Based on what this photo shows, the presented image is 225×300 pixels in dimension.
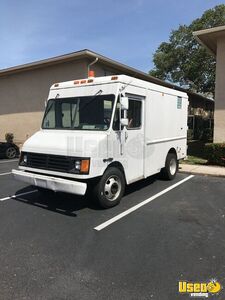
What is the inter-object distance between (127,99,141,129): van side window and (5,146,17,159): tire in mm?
8954

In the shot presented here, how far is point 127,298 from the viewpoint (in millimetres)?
2943

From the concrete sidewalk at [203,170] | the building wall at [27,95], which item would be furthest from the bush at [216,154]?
the building wall at [27,95]

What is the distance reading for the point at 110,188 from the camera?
574 cm

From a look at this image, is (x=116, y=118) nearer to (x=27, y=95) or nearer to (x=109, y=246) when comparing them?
(x=109, y=246)

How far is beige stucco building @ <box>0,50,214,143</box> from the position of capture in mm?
13594

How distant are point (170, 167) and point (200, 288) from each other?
535 centimetres

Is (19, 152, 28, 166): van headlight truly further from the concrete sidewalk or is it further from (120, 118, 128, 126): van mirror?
the concrete sidewalk


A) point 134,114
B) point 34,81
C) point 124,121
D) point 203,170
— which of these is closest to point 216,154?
point 203,170

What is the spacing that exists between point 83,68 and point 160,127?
287 inches

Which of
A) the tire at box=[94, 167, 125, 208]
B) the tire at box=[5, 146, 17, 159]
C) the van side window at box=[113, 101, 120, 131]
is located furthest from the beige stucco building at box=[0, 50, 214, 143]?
the tire at box=[94, 167, 125, 208]

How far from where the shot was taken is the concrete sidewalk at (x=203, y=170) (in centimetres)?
926

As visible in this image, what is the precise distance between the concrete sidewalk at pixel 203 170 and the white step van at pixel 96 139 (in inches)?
116

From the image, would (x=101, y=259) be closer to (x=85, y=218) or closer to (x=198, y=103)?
(x=85, y=218)

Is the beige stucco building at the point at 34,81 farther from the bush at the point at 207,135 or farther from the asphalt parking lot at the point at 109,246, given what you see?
the bush at the point at 207,135
